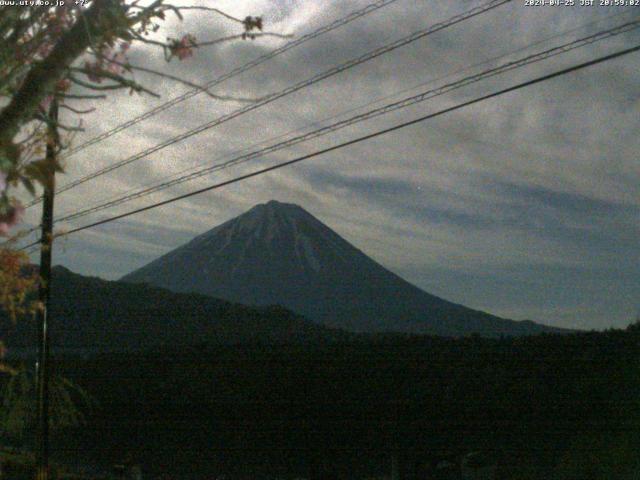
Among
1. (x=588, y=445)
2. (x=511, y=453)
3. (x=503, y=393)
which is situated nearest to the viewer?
(x=588, y=445)

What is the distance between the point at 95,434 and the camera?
155ft

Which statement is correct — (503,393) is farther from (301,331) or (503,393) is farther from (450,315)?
(450,315)

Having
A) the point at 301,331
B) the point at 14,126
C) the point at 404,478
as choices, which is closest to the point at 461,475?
the point at 404,478

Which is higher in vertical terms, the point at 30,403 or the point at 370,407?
the point at 30,403

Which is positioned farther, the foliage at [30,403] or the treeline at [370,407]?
the treeline at [370,407]

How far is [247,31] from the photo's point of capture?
493cm

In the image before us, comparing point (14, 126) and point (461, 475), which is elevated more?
point (14, 126)

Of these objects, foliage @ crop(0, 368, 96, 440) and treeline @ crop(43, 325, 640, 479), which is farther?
treeline @ crop(43, 325, 640, 479)

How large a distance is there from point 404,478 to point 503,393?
7.99m

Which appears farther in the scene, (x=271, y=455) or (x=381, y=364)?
(x=271, y=455)

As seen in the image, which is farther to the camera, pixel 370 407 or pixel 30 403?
pixel 370 407

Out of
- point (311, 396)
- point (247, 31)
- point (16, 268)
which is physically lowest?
point (311, 396)

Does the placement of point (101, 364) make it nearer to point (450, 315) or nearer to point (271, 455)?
point (271, 455)

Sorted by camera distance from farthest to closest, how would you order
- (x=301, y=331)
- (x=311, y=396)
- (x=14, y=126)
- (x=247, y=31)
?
(x=301, y=331)
(x=311, y=396)
(x=247, y=31)
(x=14, y=126)
